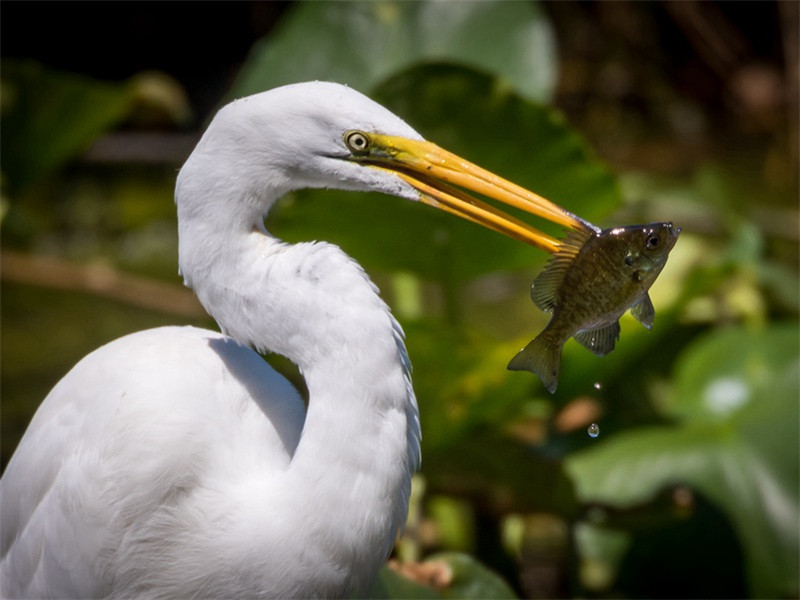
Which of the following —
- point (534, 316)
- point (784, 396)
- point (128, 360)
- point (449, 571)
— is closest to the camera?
point (128, 360)

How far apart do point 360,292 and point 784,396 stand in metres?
1.44

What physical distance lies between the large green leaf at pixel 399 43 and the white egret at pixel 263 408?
1461 millimetres

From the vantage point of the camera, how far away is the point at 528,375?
7.36 feet

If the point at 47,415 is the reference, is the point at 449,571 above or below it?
below

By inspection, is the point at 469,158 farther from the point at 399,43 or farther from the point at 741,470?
the point at 741,470

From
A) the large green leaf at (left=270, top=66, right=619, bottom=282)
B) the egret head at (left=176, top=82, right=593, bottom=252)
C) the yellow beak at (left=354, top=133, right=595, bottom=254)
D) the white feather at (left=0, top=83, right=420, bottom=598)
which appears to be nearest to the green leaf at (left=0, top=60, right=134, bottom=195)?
the large green leaf at (left=270, top=66, right=619, bottom=282)

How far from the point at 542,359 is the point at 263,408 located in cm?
44

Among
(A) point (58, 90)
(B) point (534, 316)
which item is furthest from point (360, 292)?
(B) point (534, 316)

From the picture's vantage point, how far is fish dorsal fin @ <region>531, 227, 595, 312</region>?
1397 millimetres

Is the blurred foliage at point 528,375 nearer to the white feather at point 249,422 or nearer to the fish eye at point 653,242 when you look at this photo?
the white feather at point 249,422

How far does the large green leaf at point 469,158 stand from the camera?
235 cm

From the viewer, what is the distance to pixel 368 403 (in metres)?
1.40

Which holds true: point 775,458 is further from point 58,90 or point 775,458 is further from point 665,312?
point 58,90

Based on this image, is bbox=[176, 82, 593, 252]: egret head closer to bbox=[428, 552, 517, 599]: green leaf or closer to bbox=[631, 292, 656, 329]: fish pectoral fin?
bbox=[631, 292, 656, 329]: fish pectoral fin
